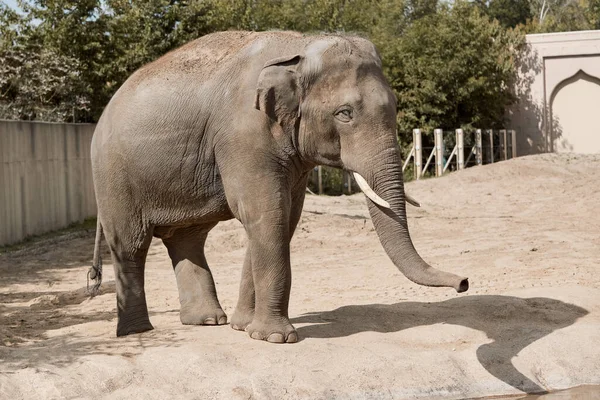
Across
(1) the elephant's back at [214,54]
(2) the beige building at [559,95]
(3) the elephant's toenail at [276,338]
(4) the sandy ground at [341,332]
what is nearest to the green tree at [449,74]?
(2) the beige building at [559,95]

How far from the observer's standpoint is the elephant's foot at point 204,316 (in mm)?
8828

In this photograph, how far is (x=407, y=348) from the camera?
7938 mm

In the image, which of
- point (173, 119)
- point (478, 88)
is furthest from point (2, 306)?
point (478, 88)

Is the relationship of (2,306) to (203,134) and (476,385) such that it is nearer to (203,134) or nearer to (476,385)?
(203,134)

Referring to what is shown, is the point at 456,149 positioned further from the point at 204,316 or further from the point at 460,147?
the point at 204,316

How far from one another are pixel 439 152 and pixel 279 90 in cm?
2270

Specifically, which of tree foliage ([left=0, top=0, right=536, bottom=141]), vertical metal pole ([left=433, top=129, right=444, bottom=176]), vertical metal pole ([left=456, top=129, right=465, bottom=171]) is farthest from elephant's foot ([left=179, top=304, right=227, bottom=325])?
vertical metal pole ([left=456, top=129, right=465, bottom=171])

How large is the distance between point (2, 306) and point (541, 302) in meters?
5.58

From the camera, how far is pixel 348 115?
24.7 ft

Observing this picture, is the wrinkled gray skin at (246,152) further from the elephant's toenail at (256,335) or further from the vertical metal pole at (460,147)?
the vertical metal pole at (460,147)

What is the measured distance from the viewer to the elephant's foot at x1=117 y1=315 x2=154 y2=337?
28.5 feet

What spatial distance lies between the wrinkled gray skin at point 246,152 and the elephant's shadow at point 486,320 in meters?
0.80

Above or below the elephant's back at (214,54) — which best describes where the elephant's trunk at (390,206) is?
below

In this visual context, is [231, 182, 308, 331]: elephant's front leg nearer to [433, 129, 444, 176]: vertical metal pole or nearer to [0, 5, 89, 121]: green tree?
[0, 5, 89, 121]: green tree
